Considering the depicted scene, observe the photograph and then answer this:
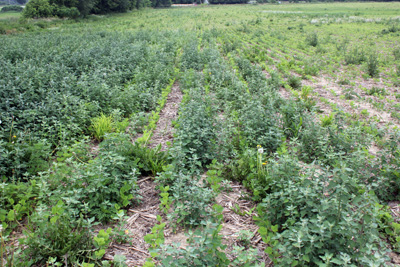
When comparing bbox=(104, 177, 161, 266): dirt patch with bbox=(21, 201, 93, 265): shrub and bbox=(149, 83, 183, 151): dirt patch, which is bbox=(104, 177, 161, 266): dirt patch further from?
bbox=(149, 83, 183, 151): dirt patch

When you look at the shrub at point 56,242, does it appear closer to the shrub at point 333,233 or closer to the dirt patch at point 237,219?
the dirt patch at point 237,219

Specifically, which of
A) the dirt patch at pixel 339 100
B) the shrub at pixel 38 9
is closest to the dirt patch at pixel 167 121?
the dirt patch at pixel 339 100

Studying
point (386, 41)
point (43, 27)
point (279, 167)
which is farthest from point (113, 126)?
point (43, 27)

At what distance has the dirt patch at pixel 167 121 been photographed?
549cm

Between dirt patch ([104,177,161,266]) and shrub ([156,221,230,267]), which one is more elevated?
shrub ([156,221,230,267])

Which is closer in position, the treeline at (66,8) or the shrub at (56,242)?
the shrub at (56,242)

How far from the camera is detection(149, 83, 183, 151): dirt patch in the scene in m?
5.49

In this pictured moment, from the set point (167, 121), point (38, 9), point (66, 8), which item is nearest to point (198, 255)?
point (167, 121)

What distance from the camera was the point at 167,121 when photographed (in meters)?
6.26

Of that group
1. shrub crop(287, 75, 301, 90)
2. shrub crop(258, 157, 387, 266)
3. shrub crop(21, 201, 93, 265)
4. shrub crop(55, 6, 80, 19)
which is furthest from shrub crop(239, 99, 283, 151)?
shrub crop(55, 6, 80, 19)

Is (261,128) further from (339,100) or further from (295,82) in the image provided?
(295,82)

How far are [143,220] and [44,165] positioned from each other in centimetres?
186

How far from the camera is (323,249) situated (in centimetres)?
248

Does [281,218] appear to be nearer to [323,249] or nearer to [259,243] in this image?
[259,243]
